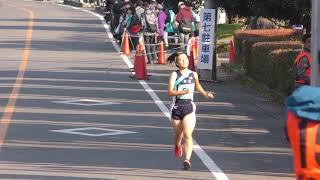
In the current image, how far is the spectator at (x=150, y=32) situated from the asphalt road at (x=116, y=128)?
1.05 meters

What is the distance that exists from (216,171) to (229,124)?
424 cm

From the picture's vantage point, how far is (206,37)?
2139cm

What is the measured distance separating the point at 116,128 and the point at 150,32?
12413 mm

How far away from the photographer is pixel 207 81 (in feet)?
68.7

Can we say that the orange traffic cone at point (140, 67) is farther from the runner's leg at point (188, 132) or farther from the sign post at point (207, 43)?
the runner's leg at point (188, 132)

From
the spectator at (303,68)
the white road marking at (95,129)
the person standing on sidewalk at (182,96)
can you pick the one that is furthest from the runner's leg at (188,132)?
the white road marking at (95,129)

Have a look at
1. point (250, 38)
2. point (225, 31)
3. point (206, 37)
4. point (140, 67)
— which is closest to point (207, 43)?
point (206, 37)

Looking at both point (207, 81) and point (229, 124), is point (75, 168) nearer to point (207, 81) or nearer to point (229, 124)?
point (229, 124)

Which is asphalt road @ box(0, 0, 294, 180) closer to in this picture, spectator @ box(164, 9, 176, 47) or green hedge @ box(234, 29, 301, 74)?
green hedge @ box(234, 29, 301, 74)

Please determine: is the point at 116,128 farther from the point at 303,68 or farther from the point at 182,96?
the point at 303,68

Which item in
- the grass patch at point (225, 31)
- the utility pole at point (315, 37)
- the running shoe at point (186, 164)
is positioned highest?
the utility pole at point (315, 37)

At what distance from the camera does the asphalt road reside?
999 cm

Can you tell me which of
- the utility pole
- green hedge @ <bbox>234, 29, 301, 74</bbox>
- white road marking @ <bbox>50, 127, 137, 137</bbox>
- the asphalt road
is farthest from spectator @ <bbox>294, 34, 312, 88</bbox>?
green hedge @ <bbox>234, 29, 301, 74</bbox>

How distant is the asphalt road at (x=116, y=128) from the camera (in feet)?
32.8
